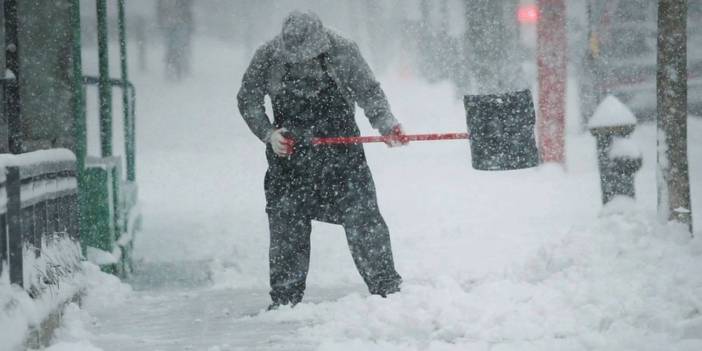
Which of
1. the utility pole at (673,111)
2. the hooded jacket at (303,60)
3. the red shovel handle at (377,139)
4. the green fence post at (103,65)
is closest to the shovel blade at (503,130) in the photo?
the red shovel handle at (377,139)

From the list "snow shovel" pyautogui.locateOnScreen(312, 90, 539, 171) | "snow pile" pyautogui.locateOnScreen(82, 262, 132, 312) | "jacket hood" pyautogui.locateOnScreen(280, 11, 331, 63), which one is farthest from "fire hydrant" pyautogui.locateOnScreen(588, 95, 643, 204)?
"snow pile" pyautogui.locateOnScreen(82, 262, 132, 312)

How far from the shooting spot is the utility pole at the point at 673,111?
20.9ft

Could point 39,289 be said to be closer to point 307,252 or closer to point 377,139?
point 307,252

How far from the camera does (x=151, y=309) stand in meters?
6.10

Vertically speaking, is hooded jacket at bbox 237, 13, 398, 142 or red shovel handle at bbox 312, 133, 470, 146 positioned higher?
hooded jacket at bbox 237, 13, 398, 142

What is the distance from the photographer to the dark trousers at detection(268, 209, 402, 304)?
226 inches

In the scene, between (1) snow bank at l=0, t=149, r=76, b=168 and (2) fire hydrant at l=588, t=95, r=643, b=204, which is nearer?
(1) snow bank at l=0, t=149, r=76, b=168

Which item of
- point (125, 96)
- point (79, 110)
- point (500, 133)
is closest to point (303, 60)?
point (500, 133)

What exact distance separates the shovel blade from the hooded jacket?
1.72 feet

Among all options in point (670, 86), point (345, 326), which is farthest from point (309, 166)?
point (670, 86)

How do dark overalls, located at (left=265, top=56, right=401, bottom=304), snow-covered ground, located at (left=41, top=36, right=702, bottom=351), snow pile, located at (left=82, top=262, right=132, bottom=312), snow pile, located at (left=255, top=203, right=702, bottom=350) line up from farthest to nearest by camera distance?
snow pile, located at (left=82, top=262, right=132, bottom=312) < dark overalls, located at (left=265, top=56, right=401, bottom=304) < snow-covered ground, located at (left=41, top=36, right=702, bottom=351) < snow pile, located at (left=255, top=203, right=702, bottom=350)

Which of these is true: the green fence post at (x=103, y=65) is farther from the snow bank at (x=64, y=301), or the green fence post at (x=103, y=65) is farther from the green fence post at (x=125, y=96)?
the snow bank at (x=64, y=301)

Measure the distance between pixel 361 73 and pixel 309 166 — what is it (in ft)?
2.05

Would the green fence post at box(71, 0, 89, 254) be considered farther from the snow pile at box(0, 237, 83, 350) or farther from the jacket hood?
the jacket hood
